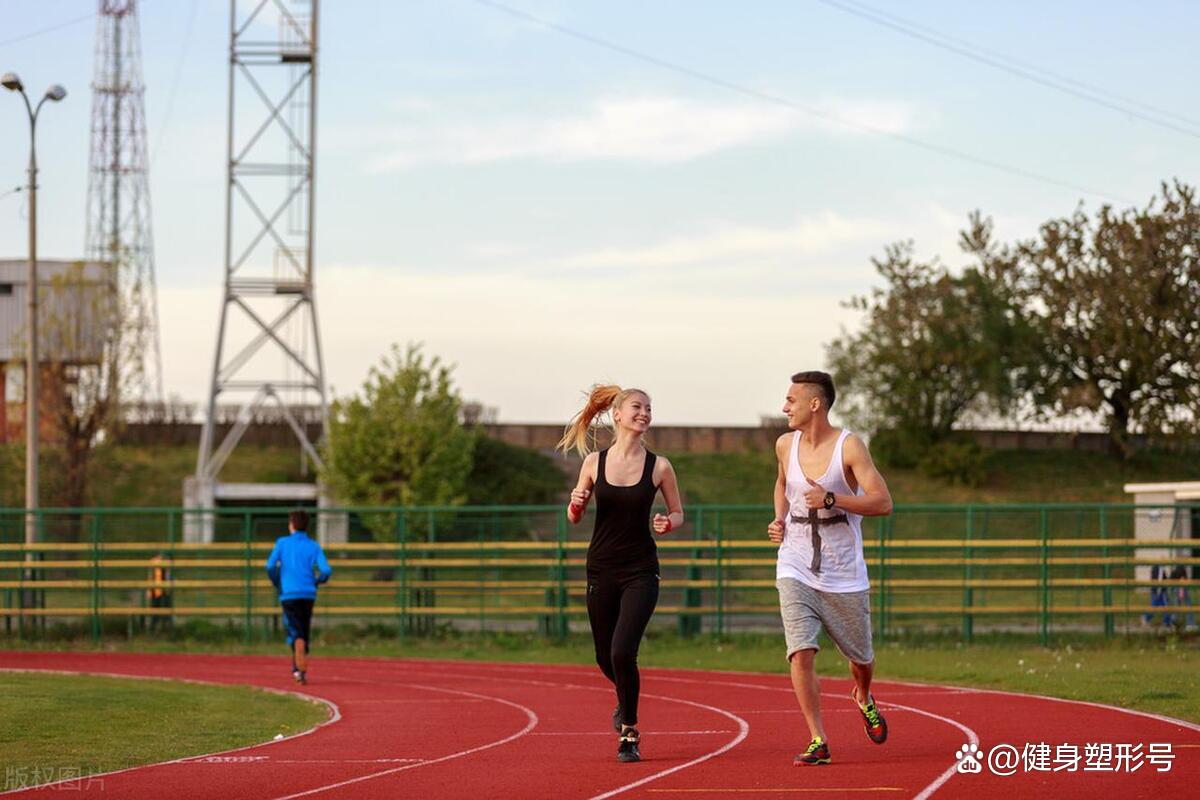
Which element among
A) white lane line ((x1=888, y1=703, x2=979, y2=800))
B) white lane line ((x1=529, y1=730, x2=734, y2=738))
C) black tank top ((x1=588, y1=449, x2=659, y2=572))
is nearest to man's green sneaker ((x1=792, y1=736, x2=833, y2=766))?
white lane line ((x1=888, y1=703, x2=979, y2=800))

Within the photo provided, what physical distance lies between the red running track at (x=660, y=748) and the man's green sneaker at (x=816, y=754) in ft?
0.35

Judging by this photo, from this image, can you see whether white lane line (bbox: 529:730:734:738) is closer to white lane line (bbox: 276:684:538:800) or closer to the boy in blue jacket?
white lane line (bbox: 276:684:538:800)

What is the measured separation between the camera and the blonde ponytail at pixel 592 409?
11.1 meters

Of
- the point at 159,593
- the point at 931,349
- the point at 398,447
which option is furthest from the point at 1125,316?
the point at 159,593

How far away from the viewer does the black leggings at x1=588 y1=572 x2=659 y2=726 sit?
35.5 ft

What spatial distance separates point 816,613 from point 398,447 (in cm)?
4615

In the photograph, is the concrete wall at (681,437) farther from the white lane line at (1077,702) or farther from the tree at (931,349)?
the white lane line at (1077,702)

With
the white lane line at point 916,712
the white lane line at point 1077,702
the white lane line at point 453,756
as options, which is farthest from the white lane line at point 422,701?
the white lane line at point 1077,702

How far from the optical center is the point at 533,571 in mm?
29453

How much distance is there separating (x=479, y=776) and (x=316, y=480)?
5105 cm

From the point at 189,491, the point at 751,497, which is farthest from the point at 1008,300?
the point at 189,491

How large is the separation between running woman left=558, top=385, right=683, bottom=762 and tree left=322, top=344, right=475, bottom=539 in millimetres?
43329

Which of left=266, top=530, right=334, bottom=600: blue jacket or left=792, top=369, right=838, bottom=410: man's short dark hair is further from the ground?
left=792, top=369, right=838, bottom=410: man's short dark hair

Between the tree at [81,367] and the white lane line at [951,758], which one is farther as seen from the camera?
the tree at [81,367]
